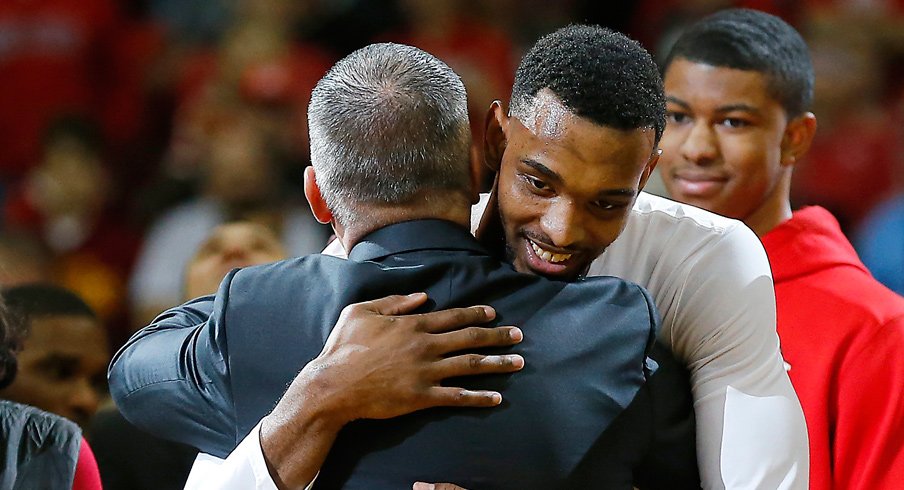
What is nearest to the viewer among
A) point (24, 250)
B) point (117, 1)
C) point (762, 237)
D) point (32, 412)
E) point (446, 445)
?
point (446, 445)

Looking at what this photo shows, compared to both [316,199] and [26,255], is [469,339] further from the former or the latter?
[26,255]

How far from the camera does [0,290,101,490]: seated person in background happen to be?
6.73 ft

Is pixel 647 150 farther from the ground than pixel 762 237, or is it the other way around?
pixel 647 150

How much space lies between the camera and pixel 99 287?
16.5 feet

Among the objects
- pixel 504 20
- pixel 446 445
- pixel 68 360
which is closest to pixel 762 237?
pixel 446 445

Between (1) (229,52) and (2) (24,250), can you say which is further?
(1) (229,52)

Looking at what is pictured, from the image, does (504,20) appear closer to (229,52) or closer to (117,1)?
(229,52)

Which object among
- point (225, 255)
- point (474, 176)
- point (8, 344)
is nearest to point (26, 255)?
point (225, 255)

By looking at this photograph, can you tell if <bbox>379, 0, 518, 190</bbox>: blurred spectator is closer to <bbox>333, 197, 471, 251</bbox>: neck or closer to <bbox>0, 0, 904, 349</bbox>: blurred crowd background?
<bbox>0, 0, 904, 349</bbox>: blurred crowd background

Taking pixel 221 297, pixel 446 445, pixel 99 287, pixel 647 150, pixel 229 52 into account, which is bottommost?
pixel 99 287

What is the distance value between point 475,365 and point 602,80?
1.42 ft

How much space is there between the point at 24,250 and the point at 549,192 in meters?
3.58

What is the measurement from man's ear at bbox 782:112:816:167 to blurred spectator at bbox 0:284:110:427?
→ 1.55 meters

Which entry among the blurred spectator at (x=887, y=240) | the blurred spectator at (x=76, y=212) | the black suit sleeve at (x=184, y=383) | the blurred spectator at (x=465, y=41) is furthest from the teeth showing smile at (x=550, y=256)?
the blurred spectator at (x=76, y=212)
